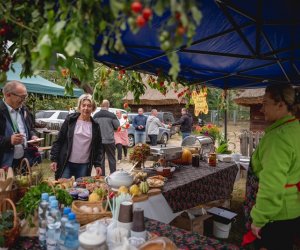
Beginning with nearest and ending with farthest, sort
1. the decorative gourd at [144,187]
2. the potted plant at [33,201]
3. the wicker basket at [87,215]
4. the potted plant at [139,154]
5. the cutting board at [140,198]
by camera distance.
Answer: the potted plant at [33,201]
the wicker basket at [87,215]
the cutting board at [140,198]
the decorative gourd at [144,187]
the potted plant at [139,154]

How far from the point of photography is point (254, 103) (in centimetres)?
1214

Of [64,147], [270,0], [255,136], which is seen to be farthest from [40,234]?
[255,136]

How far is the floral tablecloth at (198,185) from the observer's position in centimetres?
313

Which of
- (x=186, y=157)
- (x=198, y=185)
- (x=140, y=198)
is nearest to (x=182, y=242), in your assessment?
(x=140, y=198)

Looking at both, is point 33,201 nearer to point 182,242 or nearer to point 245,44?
point 182,242

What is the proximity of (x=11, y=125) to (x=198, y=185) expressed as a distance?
2.40 m

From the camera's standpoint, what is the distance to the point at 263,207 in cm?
179

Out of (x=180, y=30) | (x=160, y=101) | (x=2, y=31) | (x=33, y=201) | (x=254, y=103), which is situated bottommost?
(x=33, y=201)

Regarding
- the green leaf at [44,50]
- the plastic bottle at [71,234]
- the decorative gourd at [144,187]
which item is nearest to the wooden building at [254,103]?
the decorative gourd at [144,187]

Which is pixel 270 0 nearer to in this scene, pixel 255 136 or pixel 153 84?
pixel 153 84

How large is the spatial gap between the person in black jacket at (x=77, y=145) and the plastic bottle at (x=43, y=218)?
1825 millimetres

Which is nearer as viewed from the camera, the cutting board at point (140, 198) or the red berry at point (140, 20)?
the red berry at point (140, 20)

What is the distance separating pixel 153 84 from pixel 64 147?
171cm

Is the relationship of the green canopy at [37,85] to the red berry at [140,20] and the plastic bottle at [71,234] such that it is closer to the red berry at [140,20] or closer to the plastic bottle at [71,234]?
the plastic bottle at [71,234]
